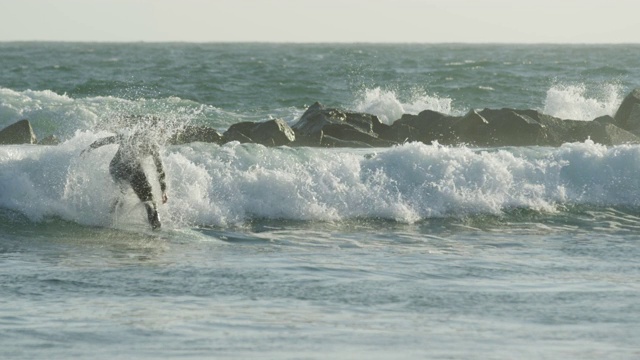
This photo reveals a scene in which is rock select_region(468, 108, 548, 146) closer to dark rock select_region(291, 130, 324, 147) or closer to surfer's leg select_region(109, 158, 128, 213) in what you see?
dark rock select_region(291, 130, 324, 147)

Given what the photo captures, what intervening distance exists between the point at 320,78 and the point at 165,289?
36.1 m

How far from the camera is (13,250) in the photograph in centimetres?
1307

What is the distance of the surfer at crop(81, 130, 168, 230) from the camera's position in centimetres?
1459

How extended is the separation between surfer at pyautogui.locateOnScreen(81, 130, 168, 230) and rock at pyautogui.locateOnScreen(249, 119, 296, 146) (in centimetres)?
700

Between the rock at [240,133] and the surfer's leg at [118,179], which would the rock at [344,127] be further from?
the surfer's leg at [118,179]

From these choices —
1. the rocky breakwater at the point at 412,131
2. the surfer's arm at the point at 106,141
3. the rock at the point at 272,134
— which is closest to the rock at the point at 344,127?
the rocky breakwater at the point at 412,131

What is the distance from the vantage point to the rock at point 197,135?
21.4 metres

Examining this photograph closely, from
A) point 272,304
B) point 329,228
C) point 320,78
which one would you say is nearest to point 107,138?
point 329,228

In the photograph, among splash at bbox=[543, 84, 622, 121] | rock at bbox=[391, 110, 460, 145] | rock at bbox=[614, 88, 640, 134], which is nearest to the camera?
rock at bbox=[391, 110, 460, 145]

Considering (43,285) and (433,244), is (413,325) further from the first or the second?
(433,244)

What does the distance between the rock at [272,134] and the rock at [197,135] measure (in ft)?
2.17

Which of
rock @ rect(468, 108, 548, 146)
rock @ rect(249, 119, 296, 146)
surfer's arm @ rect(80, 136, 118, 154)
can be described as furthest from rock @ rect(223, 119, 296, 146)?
surfer's arm @ rect(80, 136, 118, 154)

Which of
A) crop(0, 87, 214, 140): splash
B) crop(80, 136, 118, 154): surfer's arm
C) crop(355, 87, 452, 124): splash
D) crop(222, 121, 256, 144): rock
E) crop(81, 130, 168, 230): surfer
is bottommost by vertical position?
crop(0, 87, 214, 140): splash

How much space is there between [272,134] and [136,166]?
7.54m
